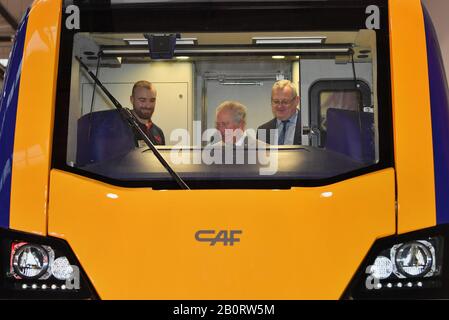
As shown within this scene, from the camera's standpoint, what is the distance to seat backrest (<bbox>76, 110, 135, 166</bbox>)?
2.50 metres

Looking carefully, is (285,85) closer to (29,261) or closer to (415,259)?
(415,259)

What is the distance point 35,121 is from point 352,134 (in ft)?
3.49

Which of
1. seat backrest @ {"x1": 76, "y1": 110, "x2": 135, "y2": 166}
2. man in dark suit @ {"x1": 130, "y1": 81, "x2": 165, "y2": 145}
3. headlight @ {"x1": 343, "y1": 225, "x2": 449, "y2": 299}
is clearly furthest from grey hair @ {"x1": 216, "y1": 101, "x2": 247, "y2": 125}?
headlight @ {"x1": 343, "y1": 225, "x2": 449, "y2": 299}

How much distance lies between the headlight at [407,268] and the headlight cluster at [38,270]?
83 cm

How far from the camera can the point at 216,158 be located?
2459 millimetres

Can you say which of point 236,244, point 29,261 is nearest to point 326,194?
point 236,244

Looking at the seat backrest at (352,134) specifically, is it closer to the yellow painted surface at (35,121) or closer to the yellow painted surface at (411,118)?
the yellow painted surface at (411,118)

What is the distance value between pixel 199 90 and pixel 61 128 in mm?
550

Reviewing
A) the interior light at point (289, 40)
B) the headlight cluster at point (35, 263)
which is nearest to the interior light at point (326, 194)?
the interior light at point (289, 40)

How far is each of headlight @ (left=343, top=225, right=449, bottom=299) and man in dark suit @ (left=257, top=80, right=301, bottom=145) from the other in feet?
1.96

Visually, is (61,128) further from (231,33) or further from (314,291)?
(314,291)
